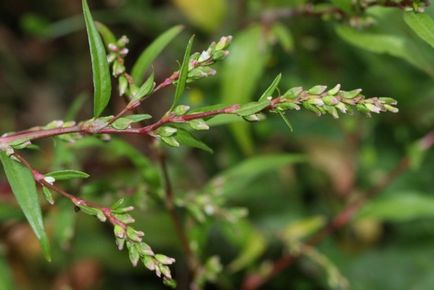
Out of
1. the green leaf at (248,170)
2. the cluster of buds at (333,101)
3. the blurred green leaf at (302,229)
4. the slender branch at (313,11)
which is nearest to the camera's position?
the cluster of buds at (333,101)

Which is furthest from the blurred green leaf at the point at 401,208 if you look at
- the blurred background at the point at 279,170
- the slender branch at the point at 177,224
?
the slender branch at the point at 177,224

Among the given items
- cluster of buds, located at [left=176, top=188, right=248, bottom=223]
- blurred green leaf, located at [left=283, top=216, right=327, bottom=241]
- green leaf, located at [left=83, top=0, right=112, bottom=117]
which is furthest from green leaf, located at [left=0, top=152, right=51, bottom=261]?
blurred green leaf, located at [left=283, top=216, right=327, bottom=241]

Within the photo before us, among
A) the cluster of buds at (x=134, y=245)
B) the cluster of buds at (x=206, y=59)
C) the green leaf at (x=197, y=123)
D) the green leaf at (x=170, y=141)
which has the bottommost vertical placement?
the cluster of buds at (x=134, y=245)

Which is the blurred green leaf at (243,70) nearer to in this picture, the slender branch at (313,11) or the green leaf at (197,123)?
the slender branch at (313,11)

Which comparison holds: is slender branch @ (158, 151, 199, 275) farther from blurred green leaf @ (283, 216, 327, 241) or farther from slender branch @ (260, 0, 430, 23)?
slender branch @ (260, 0, 430, 23)

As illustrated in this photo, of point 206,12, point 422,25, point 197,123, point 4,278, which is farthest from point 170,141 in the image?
point 206,12

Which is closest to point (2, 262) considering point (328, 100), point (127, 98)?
point (127, 98)

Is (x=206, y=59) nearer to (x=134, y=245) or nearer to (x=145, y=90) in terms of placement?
(x=145, y=90)
